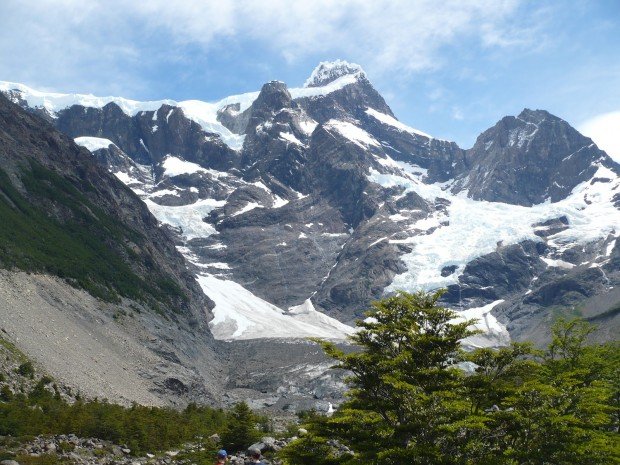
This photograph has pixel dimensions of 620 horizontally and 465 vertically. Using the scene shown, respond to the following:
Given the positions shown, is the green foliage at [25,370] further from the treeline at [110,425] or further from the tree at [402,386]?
the tree at [402,386]

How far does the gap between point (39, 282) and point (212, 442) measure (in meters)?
68.4

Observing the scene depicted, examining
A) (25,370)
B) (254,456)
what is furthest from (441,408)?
(25,370)

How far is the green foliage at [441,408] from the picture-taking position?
2734 centimetres

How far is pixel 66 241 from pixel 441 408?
149 meters

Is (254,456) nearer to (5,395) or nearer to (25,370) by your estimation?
(5,395)

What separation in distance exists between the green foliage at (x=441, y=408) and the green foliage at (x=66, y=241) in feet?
309

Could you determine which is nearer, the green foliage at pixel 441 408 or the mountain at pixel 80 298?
the green foliage at pixel 441 408

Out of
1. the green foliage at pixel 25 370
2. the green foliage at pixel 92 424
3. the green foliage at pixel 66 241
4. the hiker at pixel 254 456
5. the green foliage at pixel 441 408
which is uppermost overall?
the green foliage at pixel 66 241

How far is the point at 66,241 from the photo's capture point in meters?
160

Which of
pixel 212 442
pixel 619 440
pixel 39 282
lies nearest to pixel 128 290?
pixel 39 282

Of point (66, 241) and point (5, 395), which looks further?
point (66, 241)

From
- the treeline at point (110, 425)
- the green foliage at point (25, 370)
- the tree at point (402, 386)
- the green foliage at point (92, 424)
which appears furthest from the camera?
the green foliage at point (25, 370)

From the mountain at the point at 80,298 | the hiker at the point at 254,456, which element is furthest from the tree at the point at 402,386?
the mountain at the point at 80,298

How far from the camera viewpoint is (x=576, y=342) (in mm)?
44969
